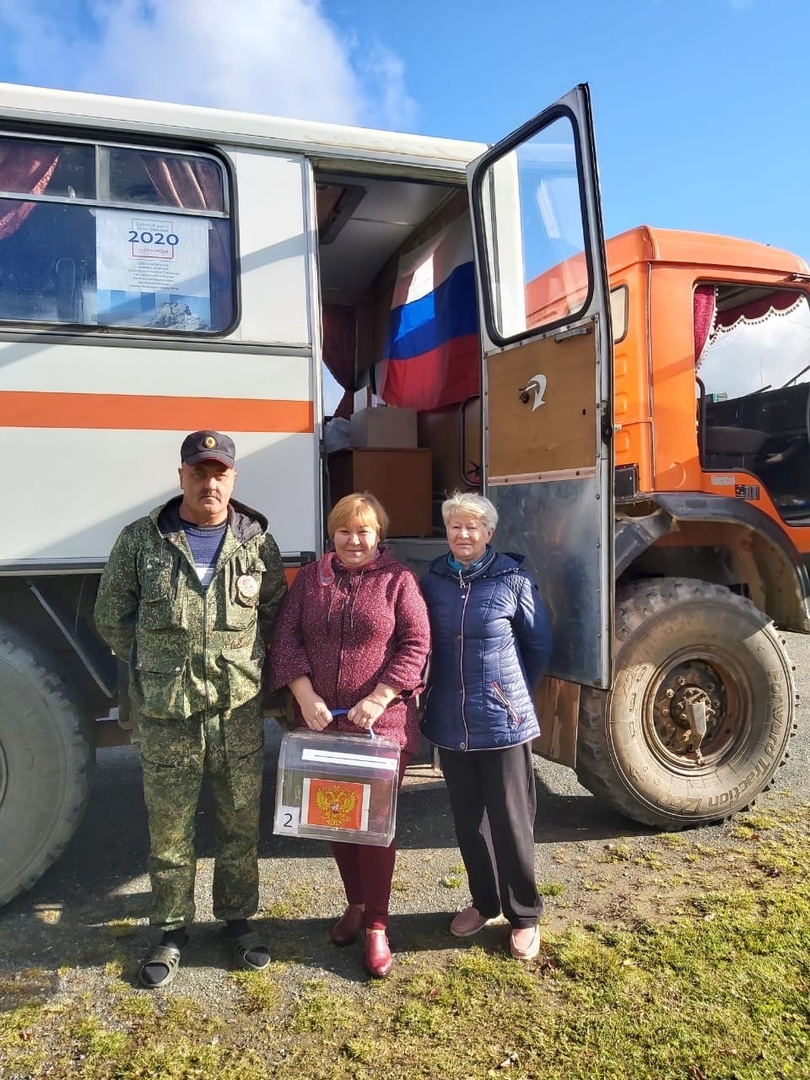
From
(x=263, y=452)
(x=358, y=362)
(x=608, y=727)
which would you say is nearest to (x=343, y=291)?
(x=358, y=362)

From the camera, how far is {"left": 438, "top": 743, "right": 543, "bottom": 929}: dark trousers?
2814mm

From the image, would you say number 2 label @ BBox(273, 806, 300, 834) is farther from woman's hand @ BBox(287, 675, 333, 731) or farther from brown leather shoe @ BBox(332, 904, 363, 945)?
brown leather shoe @ BBox(332, 904, 363, 945)

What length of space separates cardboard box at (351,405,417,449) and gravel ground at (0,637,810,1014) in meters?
1.75

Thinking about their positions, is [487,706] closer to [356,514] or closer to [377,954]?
[356,514]

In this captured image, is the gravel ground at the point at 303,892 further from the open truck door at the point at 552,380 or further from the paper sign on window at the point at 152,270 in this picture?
the paper sign on window at the point at 152,270

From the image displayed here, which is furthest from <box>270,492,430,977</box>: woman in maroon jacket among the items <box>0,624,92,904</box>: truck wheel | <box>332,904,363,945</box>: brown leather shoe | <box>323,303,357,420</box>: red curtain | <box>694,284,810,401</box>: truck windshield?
<box>323,303,357,420</box>: red curtain

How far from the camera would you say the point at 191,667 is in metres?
2.65

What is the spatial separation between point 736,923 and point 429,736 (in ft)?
4.39

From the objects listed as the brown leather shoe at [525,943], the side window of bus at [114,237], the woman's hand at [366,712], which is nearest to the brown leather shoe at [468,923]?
the brown leather shoe at [525,943]

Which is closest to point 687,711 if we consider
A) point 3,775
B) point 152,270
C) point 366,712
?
point 366,712

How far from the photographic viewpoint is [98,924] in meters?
3.07

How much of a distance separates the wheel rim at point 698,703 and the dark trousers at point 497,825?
107 centimetres

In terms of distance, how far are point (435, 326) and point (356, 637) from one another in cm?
241

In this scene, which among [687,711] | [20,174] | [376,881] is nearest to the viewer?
[376,881]
